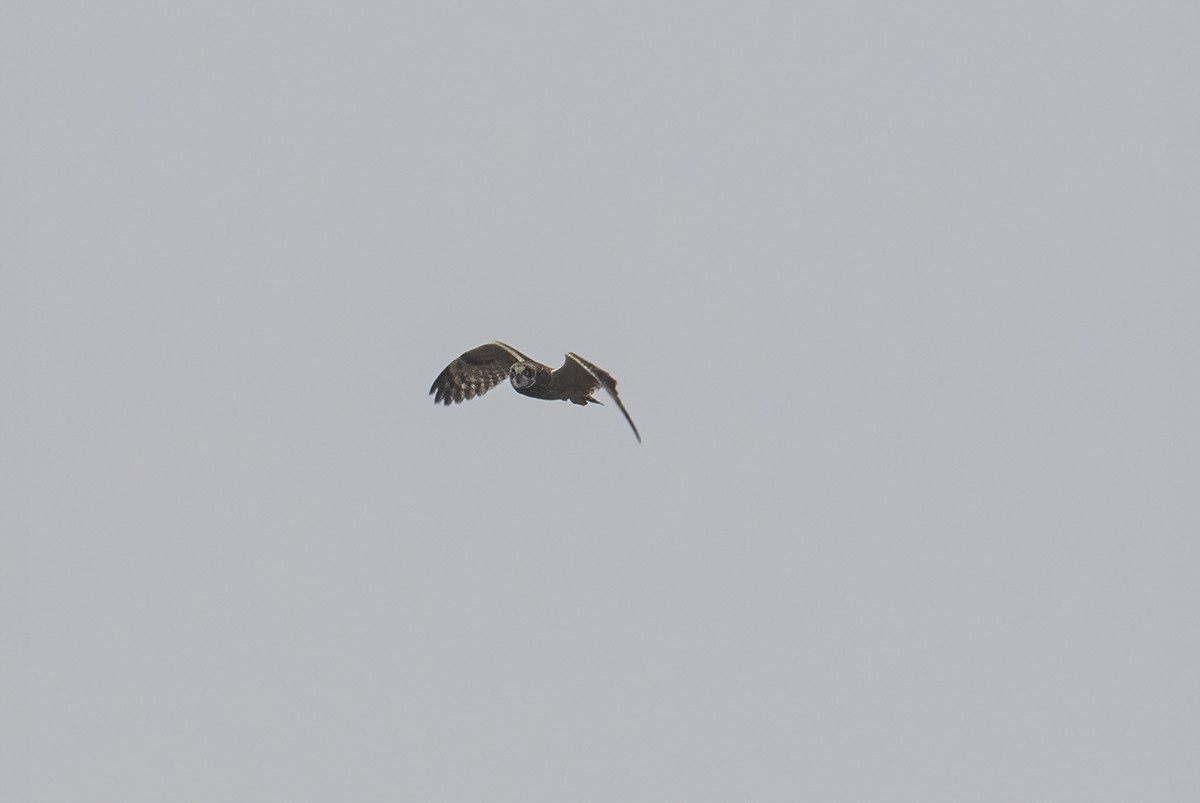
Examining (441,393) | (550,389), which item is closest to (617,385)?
(550,389)

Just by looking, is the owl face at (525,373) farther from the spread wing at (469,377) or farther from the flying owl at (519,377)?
the spread wing at (469,377)

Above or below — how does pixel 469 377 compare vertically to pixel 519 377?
above

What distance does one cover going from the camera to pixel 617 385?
1914cm

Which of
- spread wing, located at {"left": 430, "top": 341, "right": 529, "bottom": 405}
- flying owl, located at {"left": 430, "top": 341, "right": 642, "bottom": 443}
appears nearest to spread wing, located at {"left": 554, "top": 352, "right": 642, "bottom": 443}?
flying owl, located at {"left": 430, "top": 341, "right": 642, "bottom": 443}

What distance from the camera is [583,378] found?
2055 cm

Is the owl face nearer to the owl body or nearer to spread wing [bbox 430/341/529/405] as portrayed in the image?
the owl body

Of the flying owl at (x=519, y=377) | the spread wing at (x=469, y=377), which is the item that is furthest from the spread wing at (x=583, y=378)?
the spread wing at (x=469, y=377)

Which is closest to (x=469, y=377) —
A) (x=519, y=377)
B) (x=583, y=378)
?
(x=519, y=377)

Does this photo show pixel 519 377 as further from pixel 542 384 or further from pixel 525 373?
pixel 542 384

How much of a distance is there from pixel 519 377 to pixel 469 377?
2.10m

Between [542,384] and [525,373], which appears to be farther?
[542,384]

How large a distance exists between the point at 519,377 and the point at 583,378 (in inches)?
35.7

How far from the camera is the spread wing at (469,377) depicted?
2258cm

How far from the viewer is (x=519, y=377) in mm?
20906
